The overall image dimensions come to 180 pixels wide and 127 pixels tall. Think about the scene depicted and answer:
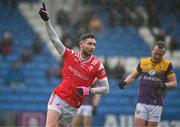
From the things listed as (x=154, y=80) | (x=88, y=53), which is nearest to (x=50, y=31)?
(x=88, y=53)

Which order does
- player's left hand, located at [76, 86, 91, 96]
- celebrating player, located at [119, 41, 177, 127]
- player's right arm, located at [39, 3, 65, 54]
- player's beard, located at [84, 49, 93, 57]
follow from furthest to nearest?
celebrating player, located at [119, 41, 177, 127] < player's beard, located at [84, 49, 93, 57] < player's right arm, located at [39, 3, 65, 54] < player's left hand, located at [76, 86, 91, 96]

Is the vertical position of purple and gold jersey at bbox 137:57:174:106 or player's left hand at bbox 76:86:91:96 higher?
A: purple and gold jersey at bbox 137:57:174:106

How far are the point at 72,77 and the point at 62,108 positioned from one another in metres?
0.47

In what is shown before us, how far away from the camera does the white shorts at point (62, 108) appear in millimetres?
8961

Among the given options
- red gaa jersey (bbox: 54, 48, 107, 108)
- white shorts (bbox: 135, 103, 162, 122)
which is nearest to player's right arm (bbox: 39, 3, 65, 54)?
red gaa jersey (bbox: 54, 48, 107, 108)

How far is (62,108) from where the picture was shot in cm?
902

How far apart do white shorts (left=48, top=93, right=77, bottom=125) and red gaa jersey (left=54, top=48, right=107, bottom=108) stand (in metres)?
0.05

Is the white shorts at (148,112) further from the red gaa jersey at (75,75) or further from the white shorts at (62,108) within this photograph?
the white shorts at (62,108)

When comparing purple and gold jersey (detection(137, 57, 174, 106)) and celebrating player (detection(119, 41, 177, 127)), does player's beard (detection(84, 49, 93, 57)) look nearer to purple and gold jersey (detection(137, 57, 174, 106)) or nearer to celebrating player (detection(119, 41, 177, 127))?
celebrating player (detection(119, 41, 177, 127))

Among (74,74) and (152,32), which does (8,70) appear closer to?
(152,32)

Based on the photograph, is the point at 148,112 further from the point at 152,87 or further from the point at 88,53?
the point at 88,53

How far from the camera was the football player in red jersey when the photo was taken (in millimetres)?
8953

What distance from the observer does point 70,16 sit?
834 inches

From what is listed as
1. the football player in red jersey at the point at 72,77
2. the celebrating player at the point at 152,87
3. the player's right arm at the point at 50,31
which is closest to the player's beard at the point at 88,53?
the football player in red jersey at the point at 72,77
